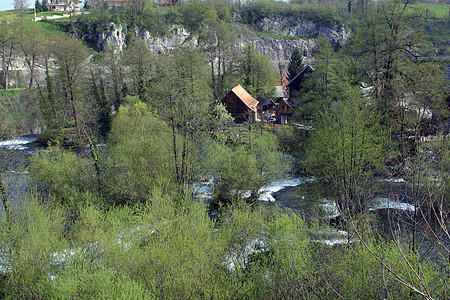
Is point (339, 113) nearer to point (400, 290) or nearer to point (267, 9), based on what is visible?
point (400, 290)

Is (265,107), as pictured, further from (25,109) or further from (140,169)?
(25,109)

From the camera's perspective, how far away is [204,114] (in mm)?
20641

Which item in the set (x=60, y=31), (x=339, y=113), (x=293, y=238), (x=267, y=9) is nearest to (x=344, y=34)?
(x=267, y=9)

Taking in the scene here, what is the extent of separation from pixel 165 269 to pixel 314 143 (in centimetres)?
1268

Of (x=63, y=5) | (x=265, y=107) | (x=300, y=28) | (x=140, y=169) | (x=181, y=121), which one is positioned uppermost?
(x=63, y=5)

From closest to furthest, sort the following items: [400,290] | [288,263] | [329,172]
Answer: [400,290]
[288,263]
[329,172]

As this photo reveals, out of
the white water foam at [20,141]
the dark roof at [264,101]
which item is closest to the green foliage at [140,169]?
the white water foam at [20,141]

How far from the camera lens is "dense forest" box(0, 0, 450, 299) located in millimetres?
8508

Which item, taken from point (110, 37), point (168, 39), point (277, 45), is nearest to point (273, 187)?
point (110, 37)

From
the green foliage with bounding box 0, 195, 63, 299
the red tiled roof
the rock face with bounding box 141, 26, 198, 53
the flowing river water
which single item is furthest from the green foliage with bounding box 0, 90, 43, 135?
the rock face with bounding box 141, 26, 198, 53

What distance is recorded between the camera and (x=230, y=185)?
18812mm

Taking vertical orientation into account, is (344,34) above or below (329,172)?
above

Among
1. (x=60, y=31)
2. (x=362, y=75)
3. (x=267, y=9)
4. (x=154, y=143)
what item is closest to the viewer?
(x=154, y=143)

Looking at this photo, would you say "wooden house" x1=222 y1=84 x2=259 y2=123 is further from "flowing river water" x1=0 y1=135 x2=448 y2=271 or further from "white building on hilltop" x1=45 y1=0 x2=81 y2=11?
"white building on hilltop" x1=45 y1=0 x2=81 y2=11
